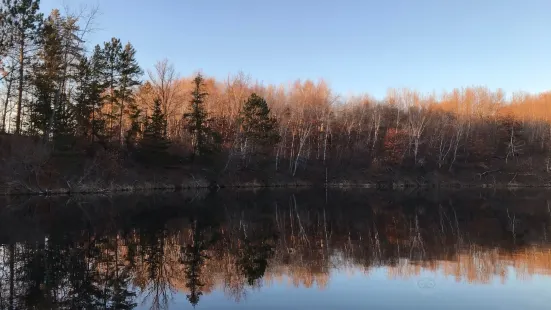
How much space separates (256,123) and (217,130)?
974 centimetres

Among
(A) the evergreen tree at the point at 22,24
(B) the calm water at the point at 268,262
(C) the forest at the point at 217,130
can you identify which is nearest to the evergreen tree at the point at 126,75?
(C) the forest at the point at 217,130

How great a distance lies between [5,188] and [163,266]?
2909 cm

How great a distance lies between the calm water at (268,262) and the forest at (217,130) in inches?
754

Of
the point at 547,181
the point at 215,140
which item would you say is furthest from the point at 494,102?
the point at 215,140

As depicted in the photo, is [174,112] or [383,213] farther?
[174,112]

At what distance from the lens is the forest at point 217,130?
38.9 metres

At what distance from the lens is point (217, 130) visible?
63.4 metres

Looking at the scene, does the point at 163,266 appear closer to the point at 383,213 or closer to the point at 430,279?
the point at 430,279

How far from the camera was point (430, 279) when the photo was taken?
11336mm

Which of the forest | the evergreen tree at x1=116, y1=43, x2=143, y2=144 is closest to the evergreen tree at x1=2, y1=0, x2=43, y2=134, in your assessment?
the forest

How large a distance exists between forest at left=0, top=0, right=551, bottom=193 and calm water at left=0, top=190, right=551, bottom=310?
1914 cm

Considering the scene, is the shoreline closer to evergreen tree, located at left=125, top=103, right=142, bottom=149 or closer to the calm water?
evergreen tree, located at left=125, top=103, right=142, bottom=149

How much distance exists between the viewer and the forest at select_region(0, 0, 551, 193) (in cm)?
3894

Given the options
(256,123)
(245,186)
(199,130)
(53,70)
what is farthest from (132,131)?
(256,123)
